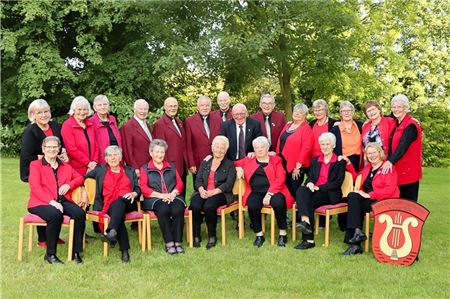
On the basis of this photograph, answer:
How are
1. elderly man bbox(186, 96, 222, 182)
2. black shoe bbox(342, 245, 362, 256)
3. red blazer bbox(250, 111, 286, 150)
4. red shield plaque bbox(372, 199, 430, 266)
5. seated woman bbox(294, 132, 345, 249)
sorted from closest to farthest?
red shield plaque bbox(372, 199, 430, 266), black shoe bbox(342, 245, 362, 256), seated woman bbox(294, 132, 345, 249), elderly man bbox(186, 96, 222, 182), red blazer bbox(250, 111, 286, 150)

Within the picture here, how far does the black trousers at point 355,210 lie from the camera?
5.48 meters

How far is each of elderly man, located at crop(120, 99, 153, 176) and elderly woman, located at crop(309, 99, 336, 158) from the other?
203 cm

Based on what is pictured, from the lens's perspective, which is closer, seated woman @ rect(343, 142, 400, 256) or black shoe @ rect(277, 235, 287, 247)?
seated woman @ rect(343, 142, 400, 256)

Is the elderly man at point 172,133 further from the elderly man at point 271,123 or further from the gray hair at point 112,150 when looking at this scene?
the elderly man at point 271,123

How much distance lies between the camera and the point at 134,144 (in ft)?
20.0

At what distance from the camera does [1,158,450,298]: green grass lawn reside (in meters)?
4.24

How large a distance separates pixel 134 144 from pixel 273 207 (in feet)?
5.99

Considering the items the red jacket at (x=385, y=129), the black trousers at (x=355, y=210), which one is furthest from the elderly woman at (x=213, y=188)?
the red jacket at (x=385, y=129)

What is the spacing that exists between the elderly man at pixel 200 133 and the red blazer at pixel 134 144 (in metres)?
0.62

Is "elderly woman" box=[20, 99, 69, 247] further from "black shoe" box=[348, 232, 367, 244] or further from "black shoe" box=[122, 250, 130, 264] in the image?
"black shoe" box=[348, 232, 367, 244]

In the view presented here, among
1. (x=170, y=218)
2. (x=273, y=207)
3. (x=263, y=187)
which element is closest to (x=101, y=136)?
(x=170, y=218)

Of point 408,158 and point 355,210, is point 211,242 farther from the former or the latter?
point 408,158

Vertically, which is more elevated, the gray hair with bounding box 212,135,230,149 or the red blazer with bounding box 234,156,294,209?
the gray hair with bounding box 212,135,230,149

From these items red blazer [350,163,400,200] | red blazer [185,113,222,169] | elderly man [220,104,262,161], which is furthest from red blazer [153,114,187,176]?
red blazer [350,163,400,200]
